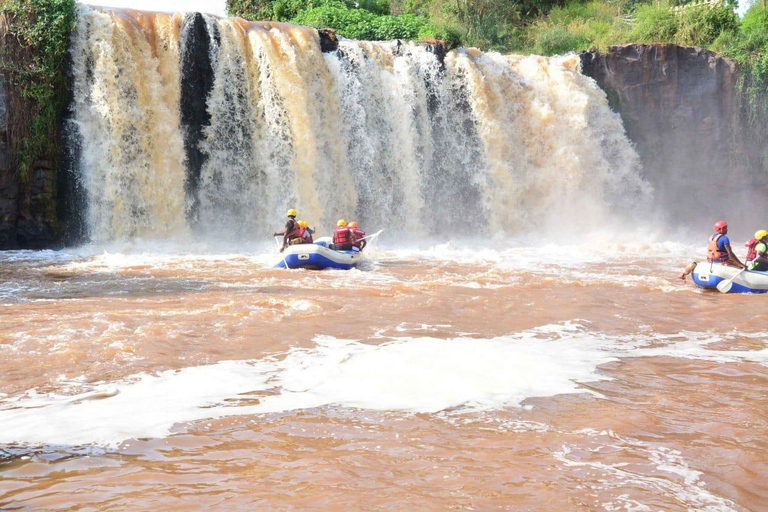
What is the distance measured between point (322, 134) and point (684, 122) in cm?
1179

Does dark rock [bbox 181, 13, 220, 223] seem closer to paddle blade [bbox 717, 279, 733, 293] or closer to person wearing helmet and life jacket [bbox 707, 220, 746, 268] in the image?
person wearing helmet and life jacket [bbox 707, 220, 746, 268]

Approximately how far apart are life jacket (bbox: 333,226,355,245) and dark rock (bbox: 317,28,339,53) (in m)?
6.79

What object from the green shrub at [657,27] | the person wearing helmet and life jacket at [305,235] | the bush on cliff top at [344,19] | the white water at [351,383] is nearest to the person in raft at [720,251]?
the white water at [351,383]

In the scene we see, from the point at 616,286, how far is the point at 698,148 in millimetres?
13878

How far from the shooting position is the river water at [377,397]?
4.04 metres

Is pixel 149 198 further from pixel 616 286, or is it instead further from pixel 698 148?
pixel 698 148

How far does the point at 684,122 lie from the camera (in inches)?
920

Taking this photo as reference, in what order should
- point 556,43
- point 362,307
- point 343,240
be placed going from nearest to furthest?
point 362,307, point 343,240, point 556,43

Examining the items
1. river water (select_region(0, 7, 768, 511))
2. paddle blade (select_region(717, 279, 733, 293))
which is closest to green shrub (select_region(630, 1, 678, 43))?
river water (select_region(0, 7, 768, 511))

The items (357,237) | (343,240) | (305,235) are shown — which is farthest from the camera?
(357,237)

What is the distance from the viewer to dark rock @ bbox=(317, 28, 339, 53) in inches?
743

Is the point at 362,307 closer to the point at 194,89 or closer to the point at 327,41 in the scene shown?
the point at 194,89

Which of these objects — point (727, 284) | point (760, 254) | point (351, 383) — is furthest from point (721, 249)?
point (351, 383)

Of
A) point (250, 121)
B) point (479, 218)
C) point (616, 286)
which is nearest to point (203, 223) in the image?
point (250, 121)
